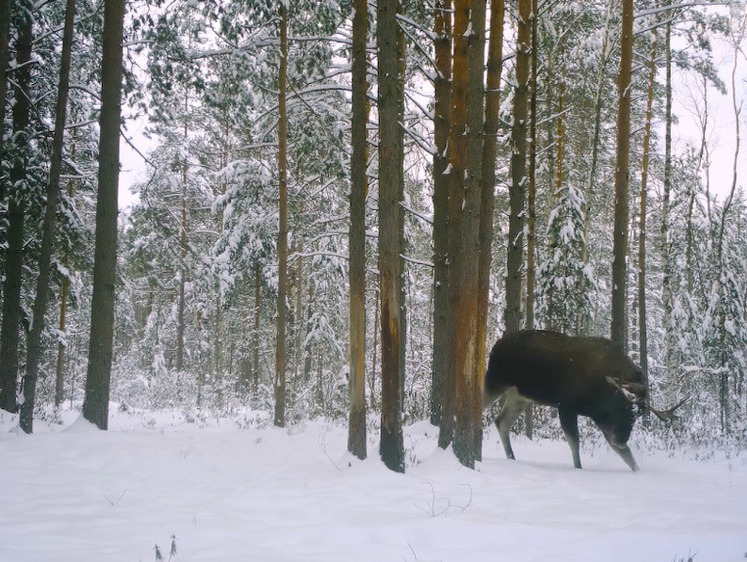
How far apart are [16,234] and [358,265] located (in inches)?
295

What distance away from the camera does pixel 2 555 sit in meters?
4.14

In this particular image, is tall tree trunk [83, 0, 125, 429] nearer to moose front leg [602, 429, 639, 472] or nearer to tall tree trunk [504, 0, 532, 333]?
tall tree trunk [504, 0, 532, 333]

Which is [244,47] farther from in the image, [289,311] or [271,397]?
[271,397]

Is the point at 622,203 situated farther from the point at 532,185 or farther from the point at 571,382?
the point at 571,382

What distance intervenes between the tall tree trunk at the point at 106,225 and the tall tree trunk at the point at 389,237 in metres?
5.15

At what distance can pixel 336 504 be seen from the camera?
5.87m

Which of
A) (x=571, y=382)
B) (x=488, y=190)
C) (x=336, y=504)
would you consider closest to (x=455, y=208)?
(x=488, y=190)

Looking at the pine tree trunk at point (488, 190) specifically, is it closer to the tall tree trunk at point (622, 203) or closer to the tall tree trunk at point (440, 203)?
the tall tree trunk at point (440, 203)

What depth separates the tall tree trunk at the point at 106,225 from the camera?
10.1 meters

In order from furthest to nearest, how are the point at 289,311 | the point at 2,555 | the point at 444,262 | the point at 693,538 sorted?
the point at 289,311
the point at 444,262
the point at 693,538
the point at 2,555

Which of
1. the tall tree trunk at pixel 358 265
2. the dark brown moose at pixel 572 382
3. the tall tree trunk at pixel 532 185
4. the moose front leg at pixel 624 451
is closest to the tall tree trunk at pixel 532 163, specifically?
the tall tree trunk at pixel 532 185

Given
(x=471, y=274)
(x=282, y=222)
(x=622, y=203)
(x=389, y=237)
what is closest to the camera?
(x=389, y=237)

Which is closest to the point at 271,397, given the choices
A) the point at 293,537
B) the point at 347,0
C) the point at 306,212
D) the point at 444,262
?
the point at 306,212

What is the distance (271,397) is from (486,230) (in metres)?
14.9
